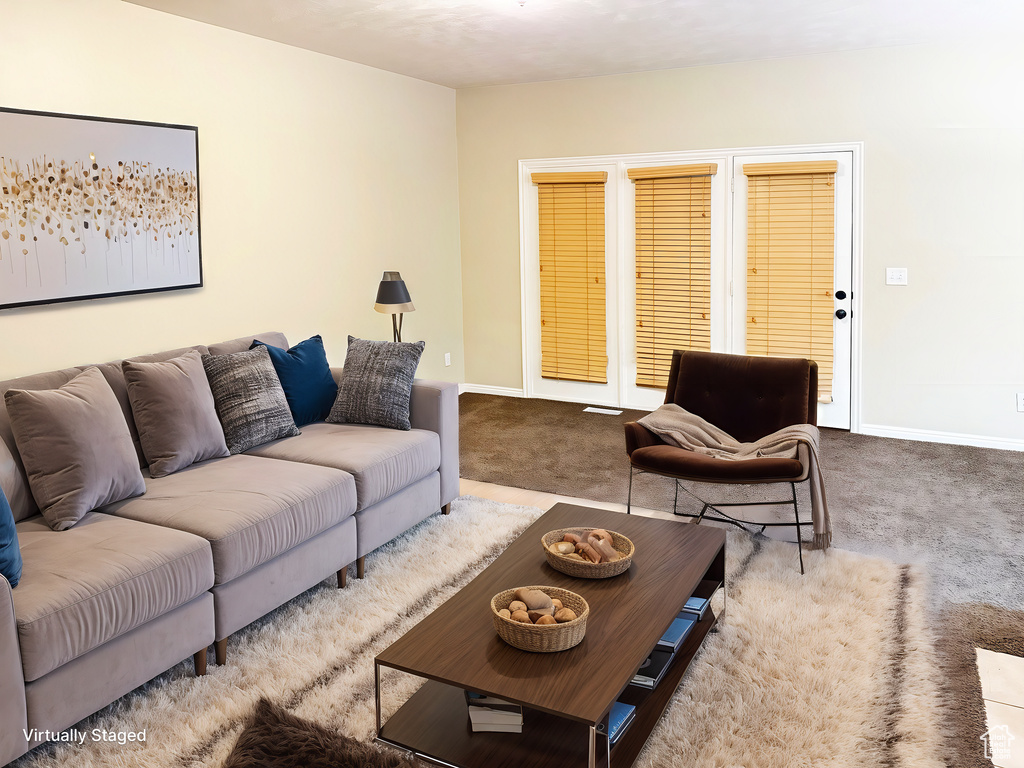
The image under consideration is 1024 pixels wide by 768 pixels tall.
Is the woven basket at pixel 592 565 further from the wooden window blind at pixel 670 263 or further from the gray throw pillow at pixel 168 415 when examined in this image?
the wooden window blind at pixel 670 263

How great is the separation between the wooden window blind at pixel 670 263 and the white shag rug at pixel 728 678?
2.72 m

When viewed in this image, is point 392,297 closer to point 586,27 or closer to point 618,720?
point 586,27

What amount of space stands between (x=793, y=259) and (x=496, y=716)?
14.1ft

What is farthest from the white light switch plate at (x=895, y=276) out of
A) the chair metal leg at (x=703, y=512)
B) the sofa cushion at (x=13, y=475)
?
the sofa cushion at (x=13, y=475)

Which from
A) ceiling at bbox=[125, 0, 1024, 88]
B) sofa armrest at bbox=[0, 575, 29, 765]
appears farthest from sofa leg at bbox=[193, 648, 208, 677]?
ceiling at bbox=[125, 0, 1024, 88]

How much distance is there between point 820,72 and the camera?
5352 millimetres

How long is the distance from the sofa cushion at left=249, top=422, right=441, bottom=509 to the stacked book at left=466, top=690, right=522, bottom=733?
56.4 inches

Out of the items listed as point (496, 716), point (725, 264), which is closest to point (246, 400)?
point (496, 716)

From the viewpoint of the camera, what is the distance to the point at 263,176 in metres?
4.80

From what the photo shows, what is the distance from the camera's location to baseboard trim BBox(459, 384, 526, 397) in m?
6.92

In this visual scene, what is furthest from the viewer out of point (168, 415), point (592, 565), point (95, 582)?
point (168, 415)

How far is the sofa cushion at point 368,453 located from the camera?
3.55 m

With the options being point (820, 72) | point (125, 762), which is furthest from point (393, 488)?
point (820, 72)

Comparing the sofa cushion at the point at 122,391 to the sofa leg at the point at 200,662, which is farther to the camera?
the sofa cushion at the point at 122,391
